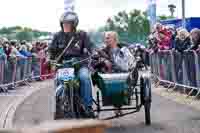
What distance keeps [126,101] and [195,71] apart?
503cm

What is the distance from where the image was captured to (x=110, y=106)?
9070 mm

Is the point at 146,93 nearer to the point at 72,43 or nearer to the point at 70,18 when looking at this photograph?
the point at 72,43

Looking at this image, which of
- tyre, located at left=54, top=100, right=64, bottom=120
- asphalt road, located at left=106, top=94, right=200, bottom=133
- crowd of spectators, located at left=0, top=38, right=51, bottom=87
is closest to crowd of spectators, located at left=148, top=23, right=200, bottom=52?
asphalt road, located at left=106, top=94, right=200, bottom=133

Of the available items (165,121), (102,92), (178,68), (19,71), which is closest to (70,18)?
(102,92)

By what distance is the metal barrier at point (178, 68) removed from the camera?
13.5m

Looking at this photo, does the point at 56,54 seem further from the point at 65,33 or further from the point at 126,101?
the point at 126,101

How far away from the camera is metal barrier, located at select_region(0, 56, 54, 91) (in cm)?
1744

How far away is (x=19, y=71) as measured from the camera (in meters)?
20.1

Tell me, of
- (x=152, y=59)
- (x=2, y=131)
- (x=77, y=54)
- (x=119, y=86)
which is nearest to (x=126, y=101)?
(x=119, y=86)

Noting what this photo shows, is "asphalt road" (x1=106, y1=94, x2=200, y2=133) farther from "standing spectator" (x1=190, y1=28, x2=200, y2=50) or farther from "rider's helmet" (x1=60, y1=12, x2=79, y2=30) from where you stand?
"standing spectator" (x1=190, y1=28, x2=200, y2=50)

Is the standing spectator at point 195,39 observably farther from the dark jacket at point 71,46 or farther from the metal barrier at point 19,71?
the dark jacket at point 71,46

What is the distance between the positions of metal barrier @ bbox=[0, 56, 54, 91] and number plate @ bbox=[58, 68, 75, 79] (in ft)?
21.8

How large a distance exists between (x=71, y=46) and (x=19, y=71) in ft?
39.0

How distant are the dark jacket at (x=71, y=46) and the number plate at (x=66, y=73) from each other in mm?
422
